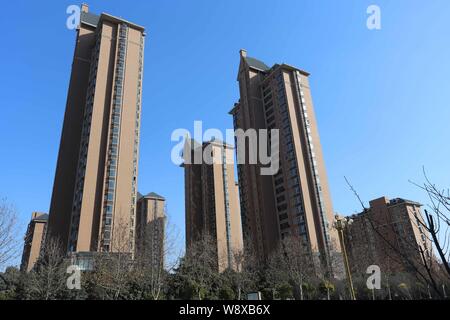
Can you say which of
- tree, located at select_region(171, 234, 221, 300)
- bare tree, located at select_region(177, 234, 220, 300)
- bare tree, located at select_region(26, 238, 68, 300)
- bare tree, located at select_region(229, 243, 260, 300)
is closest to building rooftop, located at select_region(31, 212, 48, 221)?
tree, located at select_region(171, 234, 221, 300)

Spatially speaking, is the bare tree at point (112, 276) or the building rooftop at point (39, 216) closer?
the bare tree at point (112, 276)

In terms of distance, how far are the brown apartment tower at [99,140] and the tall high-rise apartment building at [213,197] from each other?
85.3 feet

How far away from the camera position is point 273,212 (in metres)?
59.3

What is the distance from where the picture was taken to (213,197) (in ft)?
240

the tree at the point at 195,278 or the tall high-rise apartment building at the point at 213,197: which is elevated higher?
the tall high-rise apartment building at the point at 213,197

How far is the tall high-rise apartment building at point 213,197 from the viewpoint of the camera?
228ft

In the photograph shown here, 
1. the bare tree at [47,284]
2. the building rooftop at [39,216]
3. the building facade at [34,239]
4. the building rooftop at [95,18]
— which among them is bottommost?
the bare tree at [47,284]

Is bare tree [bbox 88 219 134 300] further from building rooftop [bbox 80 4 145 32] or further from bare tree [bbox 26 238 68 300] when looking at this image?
building rooftop [bbox 80 4 145 32]

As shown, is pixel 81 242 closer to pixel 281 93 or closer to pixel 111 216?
pixel 111 216

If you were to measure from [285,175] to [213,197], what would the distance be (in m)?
20.1

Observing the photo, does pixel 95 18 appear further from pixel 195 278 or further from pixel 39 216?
pixel 39 216

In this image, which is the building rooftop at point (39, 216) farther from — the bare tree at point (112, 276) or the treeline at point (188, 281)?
the bare tree at point (112, 276)

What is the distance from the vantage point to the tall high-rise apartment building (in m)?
69.6

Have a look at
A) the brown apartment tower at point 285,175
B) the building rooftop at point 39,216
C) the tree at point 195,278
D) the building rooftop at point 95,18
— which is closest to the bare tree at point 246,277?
the tree at point 195,278
